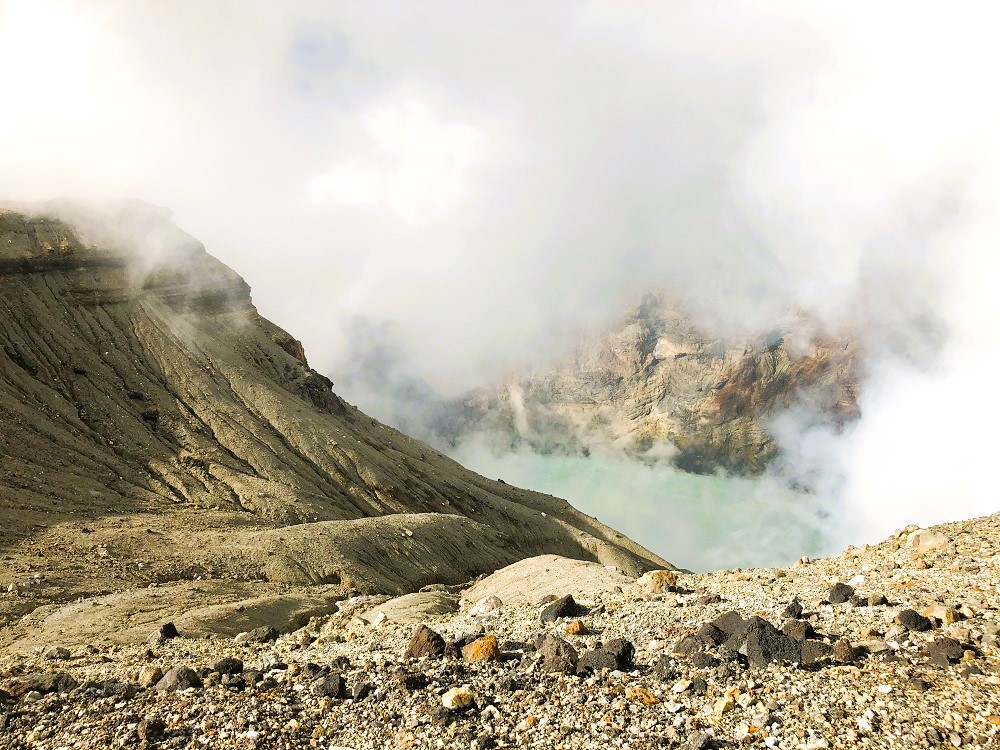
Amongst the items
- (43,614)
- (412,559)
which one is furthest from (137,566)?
(412,559)

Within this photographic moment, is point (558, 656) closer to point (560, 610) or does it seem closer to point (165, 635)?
point (560, 610)

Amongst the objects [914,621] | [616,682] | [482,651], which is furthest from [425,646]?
[914,621]

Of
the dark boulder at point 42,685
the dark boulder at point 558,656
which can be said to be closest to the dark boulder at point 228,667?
the dark boulder at point 42,685

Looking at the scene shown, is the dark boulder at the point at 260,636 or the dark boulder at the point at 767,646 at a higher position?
the dark boulder at the point at 260,636

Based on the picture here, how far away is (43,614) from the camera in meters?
24.2

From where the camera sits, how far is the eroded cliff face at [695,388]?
17625 cm

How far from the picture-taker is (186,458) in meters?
49.0

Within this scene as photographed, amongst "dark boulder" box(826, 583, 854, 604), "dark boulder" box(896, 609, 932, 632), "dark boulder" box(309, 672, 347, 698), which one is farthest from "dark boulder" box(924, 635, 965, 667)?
"dark boulder" box(309, 672, 347, 698)

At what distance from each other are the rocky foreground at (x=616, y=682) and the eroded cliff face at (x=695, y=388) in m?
166

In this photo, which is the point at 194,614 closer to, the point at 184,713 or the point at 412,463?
the point at 184,713

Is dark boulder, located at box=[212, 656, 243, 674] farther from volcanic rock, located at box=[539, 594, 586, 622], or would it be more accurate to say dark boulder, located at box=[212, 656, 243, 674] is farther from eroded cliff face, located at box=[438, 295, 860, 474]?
eroded cliff face, located at box=[438, 295, 860, 474]

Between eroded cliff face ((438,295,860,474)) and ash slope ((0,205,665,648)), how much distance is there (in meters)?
108

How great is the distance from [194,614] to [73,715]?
42.4 feet

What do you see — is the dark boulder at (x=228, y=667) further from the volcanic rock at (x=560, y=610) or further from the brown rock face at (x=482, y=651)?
the volcanic rock at (x=560, y=610)
